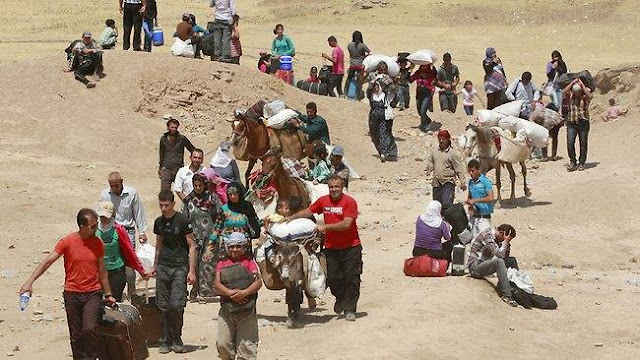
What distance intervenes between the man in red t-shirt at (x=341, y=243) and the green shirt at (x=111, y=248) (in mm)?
1834

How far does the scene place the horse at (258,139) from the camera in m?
17.4

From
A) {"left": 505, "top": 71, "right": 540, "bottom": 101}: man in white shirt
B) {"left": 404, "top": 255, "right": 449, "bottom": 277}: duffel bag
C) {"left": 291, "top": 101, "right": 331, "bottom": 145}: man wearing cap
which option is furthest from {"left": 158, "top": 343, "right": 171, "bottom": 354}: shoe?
{"left": 505, "top": 71, "right": 540, "bottom": 101}: man in white shirt

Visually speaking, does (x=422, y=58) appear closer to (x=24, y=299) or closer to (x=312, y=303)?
(x=312, y=303)

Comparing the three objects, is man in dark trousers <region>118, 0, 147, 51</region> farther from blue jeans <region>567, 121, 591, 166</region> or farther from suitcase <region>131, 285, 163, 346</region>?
suitcase <region>131, 285, 163, 346</region>

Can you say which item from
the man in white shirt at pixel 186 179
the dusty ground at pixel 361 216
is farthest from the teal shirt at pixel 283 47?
the man in white shirt at pixel 186 179

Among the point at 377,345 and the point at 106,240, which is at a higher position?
the point at 106,240

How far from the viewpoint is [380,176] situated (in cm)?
2205

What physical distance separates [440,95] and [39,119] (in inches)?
323

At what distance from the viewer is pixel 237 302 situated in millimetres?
10578

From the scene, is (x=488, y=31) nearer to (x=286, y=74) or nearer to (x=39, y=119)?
(x=286, y=74)

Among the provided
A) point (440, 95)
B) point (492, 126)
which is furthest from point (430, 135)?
point (492, 126)

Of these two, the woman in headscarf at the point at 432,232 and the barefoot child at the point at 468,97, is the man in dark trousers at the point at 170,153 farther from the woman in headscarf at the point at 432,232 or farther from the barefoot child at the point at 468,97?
the barefoot child at the point at 468,97

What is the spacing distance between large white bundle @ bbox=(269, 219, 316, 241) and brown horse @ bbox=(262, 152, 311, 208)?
8.49 ft

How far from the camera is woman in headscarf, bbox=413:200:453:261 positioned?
1438cm
